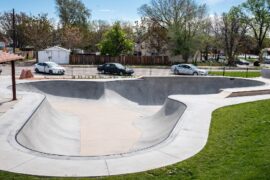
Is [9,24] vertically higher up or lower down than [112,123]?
higher up

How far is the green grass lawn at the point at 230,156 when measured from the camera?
738 cm

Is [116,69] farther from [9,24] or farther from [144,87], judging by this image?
[9,24]

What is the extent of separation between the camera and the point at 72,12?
260 feet

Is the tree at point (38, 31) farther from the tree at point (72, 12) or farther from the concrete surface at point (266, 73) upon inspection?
the concrete surface at point (266, 73)

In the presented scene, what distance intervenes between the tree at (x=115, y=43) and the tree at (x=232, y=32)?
20.0m

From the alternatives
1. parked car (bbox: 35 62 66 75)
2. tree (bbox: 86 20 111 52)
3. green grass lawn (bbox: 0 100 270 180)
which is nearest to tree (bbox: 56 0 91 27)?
tree (bbox: 86 20 111 52)

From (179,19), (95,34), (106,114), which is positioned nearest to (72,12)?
(95,34)

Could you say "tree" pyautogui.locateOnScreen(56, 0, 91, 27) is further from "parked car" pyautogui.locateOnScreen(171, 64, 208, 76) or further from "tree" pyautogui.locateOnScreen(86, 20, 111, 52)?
"parked car" pyautogui.locateOnScreen(171, 64, 208, 76)

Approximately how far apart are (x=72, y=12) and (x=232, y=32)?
39.6 meters

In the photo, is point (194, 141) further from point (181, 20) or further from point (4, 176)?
point (181, 20)

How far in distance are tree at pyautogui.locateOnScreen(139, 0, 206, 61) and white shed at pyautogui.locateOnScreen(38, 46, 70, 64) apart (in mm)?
19576

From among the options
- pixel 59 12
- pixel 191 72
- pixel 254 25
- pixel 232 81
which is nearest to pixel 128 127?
pixel 232 81

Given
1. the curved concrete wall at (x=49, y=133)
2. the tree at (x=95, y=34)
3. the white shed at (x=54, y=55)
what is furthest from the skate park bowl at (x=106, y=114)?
the tree at (x=95, y=34)

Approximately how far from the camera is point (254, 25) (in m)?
69.3
